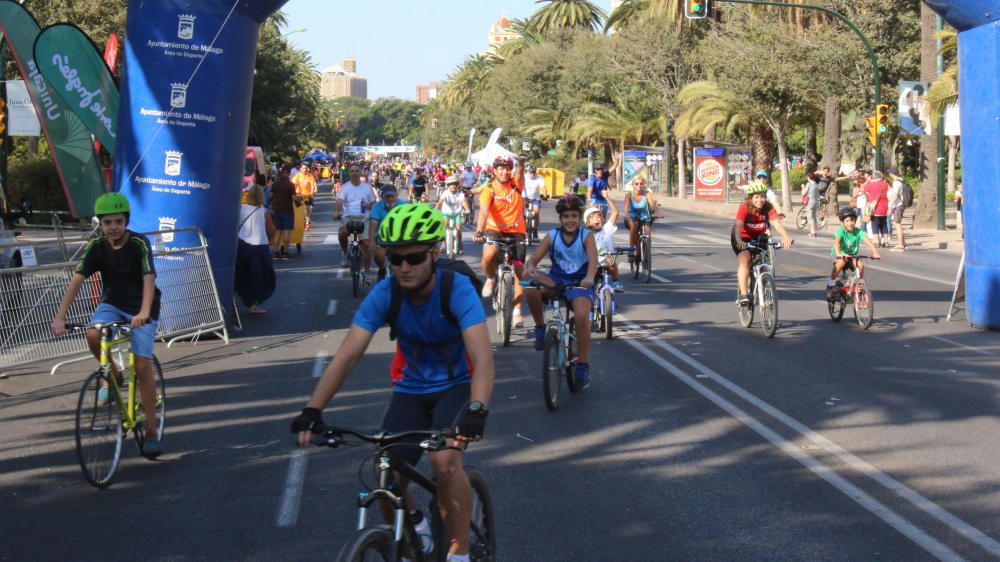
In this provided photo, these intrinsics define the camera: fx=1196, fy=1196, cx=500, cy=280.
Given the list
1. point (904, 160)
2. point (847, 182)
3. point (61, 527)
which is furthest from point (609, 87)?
point (61, 527)

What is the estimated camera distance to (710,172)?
51812 millimetres

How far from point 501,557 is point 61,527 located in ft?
8.12

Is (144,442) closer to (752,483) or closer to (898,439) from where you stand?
(752,483)

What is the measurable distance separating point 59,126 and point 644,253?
381 inches

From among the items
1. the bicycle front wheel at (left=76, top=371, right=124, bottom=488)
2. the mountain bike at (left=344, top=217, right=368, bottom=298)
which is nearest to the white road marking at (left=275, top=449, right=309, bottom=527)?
the bicycle front wheel at (left=76, top=371, right=124, bottom=488)

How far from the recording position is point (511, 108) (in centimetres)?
9019

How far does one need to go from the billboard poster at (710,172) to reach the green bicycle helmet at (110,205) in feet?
146

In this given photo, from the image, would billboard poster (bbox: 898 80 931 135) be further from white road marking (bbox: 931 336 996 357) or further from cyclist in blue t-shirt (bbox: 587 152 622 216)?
white road marking (bbox: 931 336 996 357)

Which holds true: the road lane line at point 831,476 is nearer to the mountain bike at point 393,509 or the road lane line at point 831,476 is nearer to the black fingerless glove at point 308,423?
the mountain bike at point 393,509

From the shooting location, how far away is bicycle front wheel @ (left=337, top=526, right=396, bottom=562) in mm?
4062

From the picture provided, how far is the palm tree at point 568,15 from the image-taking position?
91.1 meters

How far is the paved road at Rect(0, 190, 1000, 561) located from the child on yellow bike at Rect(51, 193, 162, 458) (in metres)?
0.52

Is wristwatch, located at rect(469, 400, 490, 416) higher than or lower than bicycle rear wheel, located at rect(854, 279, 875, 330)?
higher

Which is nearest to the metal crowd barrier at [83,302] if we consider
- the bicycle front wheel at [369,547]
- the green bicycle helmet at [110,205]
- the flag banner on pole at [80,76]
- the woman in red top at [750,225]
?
the flag banner on pole at [80,76]
